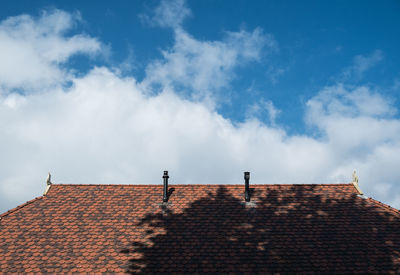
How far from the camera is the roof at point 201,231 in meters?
13.2

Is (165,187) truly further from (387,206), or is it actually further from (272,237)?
(387,206)

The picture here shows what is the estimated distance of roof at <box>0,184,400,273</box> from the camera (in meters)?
13.2

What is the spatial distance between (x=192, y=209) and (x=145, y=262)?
405cm

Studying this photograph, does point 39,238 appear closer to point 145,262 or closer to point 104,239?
point 104,239

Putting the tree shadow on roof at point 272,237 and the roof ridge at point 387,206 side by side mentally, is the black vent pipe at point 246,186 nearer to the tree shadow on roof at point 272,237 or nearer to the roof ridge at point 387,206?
the tree shadow on roof at point 272,237

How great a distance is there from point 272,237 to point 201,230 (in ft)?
9.91

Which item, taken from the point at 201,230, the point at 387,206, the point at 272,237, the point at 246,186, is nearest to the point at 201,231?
the point at 201,230

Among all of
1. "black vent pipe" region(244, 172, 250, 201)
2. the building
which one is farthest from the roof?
"black vent pipe" region(244, 172, 250, 201)

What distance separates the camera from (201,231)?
49.5ft

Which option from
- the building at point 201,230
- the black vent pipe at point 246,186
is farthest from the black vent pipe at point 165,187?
the black vent pipe at point 246,186

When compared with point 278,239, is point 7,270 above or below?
below

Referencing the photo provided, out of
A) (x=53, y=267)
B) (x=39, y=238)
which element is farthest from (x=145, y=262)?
(x=39, y=238)

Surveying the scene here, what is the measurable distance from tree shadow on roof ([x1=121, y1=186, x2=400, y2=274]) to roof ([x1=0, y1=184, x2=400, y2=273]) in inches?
1.6

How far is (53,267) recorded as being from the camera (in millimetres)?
13141
